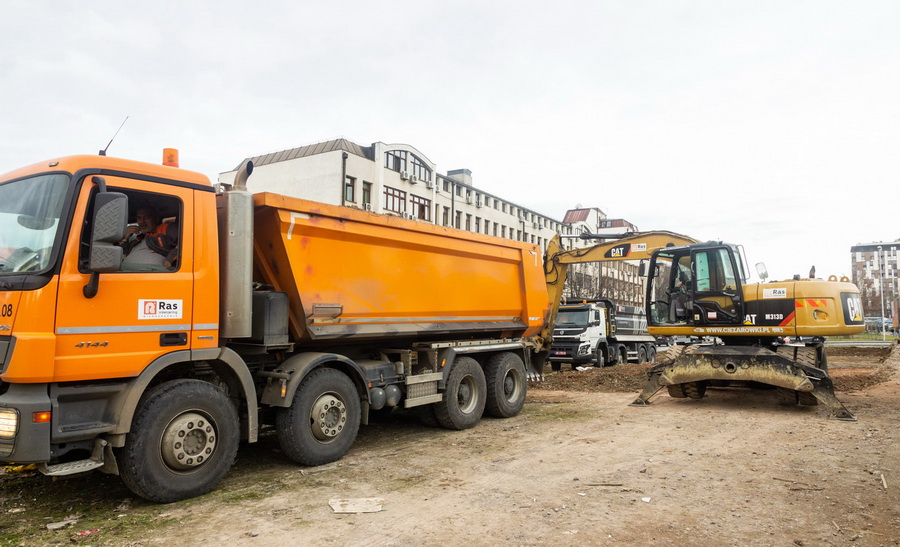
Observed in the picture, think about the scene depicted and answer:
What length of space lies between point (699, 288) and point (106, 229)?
9597 millimetres

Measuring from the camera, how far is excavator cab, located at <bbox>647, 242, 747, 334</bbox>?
10820 mm

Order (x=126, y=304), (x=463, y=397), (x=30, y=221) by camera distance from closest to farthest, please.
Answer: (x=30, y=221), (x=126, y=304), (x=463, y=397)

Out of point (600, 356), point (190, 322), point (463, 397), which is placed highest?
point (190, 322)

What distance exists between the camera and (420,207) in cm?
4094

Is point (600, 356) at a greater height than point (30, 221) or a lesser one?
lesser

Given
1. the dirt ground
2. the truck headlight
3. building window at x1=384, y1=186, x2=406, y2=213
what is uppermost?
building window at x1=384, y1=186, x2=406, y2=213

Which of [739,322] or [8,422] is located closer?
[8,422]

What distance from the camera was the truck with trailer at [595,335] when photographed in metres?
18.8

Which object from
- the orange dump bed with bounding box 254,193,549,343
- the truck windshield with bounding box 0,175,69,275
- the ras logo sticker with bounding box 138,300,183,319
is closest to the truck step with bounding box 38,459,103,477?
the ras logo sticker with bounding box 138,300,183,319

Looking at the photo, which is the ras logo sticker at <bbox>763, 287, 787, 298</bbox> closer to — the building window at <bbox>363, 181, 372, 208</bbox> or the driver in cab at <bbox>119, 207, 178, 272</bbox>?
the driver in cab at <bbox>119, 207, 178, 272</bbox>

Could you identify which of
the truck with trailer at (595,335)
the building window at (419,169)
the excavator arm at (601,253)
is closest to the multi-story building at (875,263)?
Result: the building window at (419,169)

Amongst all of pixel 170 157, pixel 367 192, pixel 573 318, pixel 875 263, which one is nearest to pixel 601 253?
pixel 573 318

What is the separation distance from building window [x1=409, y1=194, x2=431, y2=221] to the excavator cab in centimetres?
2878

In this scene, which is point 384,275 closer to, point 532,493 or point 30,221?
point 532,493
